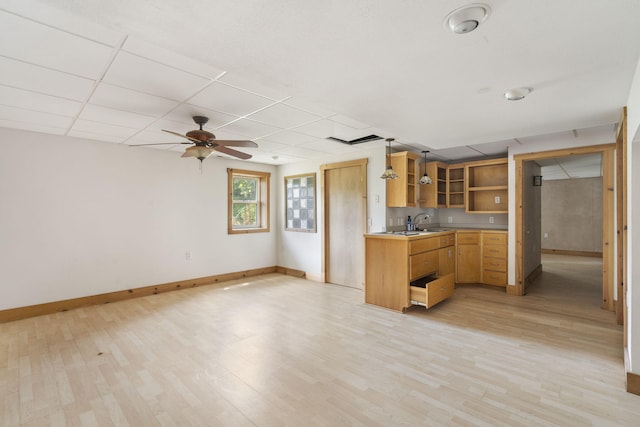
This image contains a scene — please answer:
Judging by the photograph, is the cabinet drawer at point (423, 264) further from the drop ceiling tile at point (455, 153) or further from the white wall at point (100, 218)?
the white wall at point (100, 218)

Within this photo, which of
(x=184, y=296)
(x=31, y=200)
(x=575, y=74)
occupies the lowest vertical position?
(x=184, y=296)

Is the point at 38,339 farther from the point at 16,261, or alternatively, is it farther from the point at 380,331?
the point at 380,331

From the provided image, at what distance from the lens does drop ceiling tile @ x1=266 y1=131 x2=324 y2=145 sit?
13.1ft

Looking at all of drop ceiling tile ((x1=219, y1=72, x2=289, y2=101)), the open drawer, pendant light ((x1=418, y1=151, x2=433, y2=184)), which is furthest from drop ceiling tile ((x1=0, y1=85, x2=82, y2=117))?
pendant light ((x1=418, y1=151, x2=433, y2=184))

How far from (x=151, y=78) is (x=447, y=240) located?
14.9ft

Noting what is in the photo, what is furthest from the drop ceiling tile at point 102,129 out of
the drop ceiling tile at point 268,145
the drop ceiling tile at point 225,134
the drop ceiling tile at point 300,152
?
the drop ceiling tile at point 300,152

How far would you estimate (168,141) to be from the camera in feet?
14.4

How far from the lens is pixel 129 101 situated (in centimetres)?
282

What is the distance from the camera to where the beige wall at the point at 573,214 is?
328 inches

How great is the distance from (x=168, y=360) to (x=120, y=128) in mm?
2854

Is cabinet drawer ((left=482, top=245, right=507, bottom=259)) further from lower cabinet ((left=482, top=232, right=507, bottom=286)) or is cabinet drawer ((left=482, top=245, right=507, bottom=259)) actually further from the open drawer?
the open drawer

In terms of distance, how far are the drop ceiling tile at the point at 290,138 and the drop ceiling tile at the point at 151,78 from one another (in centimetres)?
149

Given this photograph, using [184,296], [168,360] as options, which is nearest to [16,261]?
[184,296]

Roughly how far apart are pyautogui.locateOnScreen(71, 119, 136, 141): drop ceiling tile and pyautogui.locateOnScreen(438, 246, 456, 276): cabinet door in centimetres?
475
